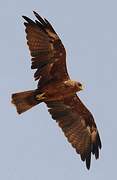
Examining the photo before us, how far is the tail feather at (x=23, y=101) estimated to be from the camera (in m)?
15.6

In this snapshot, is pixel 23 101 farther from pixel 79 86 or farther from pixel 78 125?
pixel 78 125

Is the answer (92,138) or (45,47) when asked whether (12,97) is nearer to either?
(45,47)

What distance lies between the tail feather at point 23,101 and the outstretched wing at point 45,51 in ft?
1.39

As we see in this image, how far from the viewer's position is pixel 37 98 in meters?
15.8

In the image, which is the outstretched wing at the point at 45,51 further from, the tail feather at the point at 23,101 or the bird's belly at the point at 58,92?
the tail feather at the point at 23,101

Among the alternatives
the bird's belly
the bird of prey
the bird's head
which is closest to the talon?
the bird of prey

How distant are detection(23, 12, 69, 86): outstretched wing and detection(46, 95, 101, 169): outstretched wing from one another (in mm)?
911

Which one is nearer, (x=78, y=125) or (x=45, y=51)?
(x=45, y=51)

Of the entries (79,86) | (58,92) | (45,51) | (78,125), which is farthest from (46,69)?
(78,125)

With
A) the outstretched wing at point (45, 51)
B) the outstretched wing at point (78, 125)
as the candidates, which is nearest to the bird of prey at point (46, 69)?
the outstretched wing at point (45, 51)

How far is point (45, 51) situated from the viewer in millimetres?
15828

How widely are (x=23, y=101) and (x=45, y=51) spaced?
1.20 meters

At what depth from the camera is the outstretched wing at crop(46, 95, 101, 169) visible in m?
16.9

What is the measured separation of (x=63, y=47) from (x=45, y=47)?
0.41 metres
